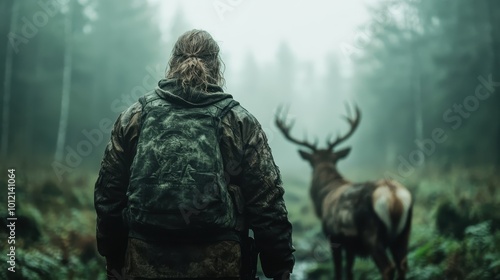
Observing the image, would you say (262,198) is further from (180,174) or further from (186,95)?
(186,95)

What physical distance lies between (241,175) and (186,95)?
0.52 meters

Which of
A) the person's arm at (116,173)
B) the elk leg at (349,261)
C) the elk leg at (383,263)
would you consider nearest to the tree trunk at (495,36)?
the elk leg at (349,261)

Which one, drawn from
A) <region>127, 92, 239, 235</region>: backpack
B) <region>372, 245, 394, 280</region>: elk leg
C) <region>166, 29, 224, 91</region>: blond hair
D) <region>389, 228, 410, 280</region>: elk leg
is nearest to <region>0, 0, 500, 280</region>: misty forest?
<region>389, 228, 410, 280</region>: elk leg

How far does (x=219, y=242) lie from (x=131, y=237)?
0.46 meters

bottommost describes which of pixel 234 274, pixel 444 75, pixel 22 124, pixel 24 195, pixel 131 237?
pixel 234 274

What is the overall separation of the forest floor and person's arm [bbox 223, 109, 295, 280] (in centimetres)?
366

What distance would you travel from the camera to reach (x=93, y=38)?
18234mm

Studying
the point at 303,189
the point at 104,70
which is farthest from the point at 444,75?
the point at 104,70

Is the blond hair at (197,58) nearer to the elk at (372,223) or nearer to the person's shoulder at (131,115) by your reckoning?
the person's shoulder at (131,115)

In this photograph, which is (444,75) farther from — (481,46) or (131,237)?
(131,237)

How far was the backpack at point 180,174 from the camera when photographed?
2.33 meters

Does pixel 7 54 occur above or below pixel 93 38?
below

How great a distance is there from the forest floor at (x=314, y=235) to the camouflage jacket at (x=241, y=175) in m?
3.17

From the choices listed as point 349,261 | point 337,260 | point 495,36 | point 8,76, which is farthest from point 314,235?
point 8,76
